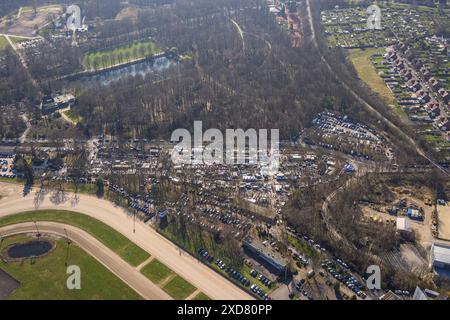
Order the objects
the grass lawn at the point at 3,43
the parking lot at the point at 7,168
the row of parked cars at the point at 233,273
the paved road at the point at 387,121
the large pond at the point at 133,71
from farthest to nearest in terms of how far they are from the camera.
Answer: the grass lawn at the point at 3,43
the large pond at the point at 133,71
the paved road at the point at 387,121
the parking lot at the point at 7,168
the row of parked cars at the point at 233,273

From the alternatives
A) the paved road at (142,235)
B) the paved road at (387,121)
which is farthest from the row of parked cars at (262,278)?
the paved road at (387,121)

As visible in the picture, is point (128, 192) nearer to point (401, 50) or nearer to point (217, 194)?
point (217, 194)

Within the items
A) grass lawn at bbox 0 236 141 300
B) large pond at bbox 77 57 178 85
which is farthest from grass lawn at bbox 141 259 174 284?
large pond at bbox 77 57 178 85

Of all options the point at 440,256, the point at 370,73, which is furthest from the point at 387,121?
the point at 440,256

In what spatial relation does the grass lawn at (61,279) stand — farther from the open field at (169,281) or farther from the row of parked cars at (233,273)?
the row of parked cars at (233,273)

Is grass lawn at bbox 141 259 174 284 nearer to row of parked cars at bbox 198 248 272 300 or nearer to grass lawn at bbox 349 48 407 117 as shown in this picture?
row of parked cars at bbox 198 248 272 300
